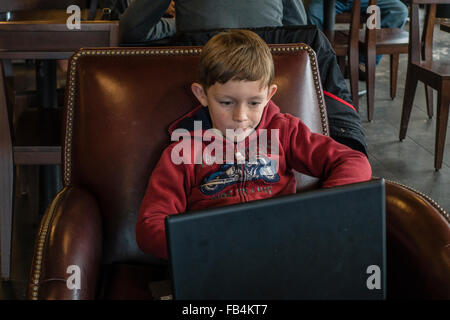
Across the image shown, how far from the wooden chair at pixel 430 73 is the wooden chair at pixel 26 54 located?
1644mm

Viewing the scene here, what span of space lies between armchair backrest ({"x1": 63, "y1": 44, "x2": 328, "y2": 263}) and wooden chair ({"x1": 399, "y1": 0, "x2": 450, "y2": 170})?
164 cm

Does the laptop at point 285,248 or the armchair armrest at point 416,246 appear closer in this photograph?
the laptop at point 285,248

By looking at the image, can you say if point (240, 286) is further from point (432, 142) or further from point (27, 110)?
point (432, 142)

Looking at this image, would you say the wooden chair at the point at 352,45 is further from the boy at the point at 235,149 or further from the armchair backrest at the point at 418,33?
the boy at the point at 235,149

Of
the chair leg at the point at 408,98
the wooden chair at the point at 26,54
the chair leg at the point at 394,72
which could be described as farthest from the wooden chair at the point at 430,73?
the wooden chair at the point at 26,54

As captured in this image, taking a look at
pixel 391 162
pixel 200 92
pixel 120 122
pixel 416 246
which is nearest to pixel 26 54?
pixel 120 122

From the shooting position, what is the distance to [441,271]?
1.07 meters

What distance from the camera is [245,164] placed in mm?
1291

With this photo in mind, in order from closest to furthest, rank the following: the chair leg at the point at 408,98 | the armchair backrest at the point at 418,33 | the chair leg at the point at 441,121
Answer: the chair leg at the point at 441,121, the armchair backrest at the point at 418,33, the chair leg at the point at 408,98

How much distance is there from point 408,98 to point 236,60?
2.27 metres

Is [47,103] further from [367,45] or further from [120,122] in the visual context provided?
[367,45]

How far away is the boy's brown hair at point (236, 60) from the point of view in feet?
3.81

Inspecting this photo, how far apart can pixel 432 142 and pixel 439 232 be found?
230 cm

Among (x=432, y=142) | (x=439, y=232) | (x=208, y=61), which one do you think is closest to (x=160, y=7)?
(x=208, y=61)
